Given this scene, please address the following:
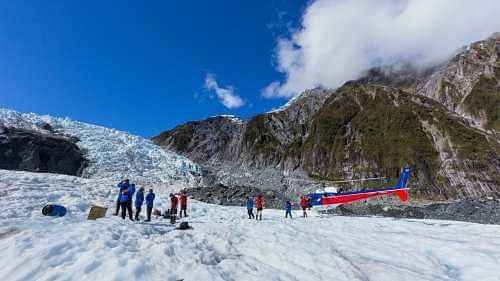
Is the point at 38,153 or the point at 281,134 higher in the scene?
the point at 281,134

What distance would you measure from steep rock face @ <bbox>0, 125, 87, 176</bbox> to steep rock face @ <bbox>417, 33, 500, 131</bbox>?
148 metres

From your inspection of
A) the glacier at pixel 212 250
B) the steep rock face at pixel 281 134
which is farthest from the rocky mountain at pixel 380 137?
the glacier at pixel 212 250

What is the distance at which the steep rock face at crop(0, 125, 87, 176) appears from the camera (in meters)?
54.8

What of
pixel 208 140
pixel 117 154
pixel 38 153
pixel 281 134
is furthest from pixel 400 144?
pixel 38 153

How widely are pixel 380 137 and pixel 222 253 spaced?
5416 inches

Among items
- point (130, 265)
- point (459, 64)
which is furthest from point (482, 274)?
point (459, 64)

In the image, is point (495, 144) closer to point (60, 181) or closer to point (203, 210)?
point (203, 210)

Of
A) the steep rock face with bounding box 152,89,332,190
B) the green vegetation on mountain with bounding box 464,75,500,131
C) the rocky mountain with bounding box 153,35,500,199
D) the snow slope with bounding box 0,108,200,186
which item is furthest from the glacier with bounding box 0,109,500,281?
the green vegetation on mountain with bounding box 464,75,500,131

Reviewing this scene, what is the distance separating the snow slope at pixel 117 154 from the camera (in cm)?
5853

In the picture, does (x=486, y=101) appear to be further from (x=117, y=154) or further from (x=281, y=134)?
(x=117, y=154)

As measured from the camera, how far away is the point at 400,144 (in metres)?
130

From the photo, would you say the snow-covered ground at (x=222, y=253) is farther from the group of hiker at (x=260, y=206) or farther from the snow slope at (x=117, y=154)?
the snow slope at (x=117, y=154)

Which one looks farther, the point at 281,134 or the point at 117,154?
the point at 281,134

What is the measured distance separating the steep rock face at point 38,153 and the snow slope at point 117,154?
205 cm
